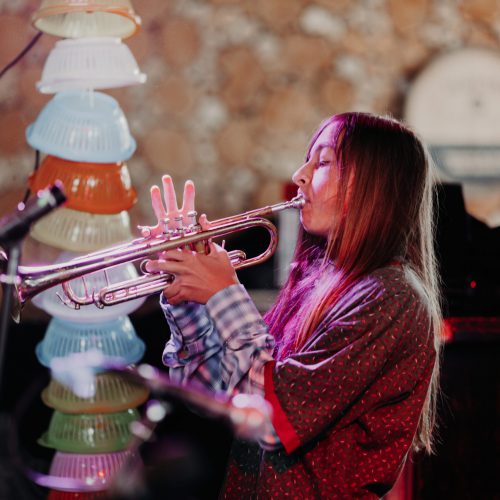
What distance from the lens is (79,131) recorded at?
2.53m

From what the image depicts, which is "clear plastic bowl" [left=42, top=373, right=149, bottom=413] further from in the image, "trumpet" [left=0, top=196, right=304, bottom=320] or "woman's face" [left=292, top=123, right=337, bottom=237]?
"woman's face" [left=292, top=123, right=337, bottom=237]

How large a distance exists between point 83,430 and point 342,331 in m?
1.36

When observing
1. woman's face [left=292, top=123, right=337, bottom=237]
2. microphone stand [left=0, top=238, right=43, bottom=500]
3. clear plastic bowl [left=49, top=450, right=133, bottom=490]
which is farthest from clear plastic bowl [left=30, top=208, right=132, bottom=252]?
microphone stand [left=0, top=238, right=43, bottom=500]

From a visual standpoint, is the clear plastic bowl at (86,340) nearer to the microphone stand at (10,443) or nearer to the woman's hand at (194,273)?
the woman's hand at (194,273)

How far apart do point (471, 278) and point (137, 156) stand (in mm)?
1680

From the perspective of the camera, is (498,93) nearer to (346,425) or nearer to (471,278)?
(471,278)

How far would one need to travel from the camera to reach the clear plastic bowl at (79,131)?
252 cm

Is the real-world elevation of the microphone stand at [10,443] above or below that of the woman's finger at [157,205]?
below

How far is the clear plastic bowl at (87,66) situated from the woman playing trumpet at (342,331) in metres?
0.85

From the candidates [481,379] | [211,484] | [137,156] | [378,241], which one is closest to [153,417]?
[211,484]

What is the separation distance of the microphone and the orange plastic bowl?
133 cm

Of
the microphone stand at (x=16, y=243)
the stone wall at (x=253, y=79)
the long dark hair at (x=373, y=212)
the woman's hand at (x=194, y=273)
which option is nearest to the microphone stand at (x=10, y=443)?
the microphone stand at (x=16, y=243)

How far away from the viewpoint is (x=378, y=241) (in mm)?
1633

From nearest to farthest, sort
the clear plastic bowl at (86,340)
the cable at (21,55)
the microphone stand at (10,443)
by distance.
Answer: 1. the microphone stand at (10,443)
2. the clear plastic bowl at (86,340)
3. the cable at (21,55)
